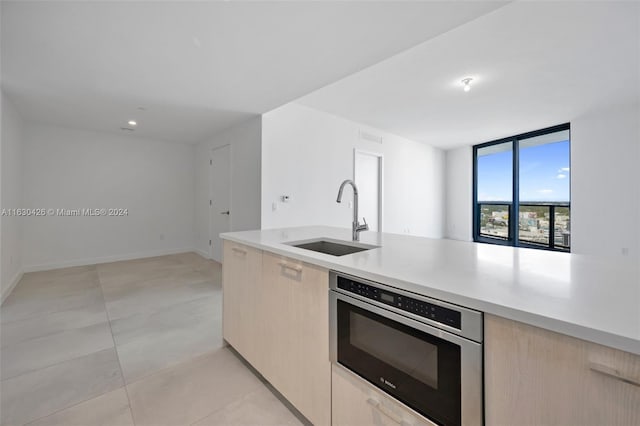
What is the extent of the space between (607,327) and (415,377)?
Result: 55 cm

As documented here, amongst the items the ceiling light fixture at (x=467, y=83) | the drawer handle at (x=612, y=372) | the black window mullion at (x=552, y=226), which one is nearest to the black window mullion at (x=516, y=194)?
the black window mullion at (x=552, y=226)

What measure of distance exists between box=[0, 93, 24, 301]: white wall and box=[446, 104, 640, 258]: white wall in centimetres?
830

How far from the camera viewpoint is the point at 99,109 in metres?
3.58

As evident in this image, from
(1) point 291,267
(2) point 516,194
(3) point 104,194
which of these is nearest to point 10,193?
(3) point 104,194

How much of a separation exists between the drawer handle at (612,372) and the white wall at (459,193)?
7.01m

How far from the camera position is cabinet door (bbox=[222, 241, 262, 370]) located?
5.49 ft

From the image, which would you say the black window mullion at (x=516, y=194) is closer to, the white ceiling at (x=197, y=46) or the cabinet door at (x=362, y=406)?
the white ceiling at (x=197, y=46)

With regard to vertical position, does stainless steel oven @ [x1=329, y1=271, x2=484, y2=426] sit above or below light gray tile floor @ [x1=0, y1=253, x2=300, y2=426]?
above

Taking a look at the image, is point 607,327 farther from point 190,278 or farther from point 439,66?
point 190,278

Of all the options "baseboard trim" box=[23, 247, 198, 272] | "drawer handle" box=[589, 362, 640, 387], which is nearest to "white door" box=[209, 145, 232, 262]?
"baseboard trim" box=[23, 247, 198, 272]

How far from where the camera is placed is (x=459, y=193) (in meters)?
7.03

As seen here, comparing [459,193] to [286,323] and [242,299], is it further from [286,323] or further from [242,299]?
[286,323]

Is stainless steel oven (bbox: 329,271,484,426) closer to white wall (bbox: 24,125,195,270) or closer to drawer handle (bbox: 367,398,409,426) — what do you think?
drawer handle (bbox: 367,398,409,426)

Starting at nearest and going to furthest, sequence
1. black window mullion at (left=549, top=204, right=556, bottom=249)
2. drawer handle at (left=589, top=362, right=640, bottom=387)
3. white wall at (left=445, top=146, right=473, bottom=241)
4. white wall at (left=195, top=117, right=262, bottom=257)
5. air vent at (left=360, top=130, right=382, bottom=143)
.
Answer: drawer handle at (left=589, top=362, right=640, bottom=387), white wall at (left=195, top=117, right=262, bottom=257), air vent at (left=360, top=130, right=382, bottom=143), black window mullion at (left=549, top=204, right=556, bottom=249), white wall at (left=445, top=146, right=473, bottom=241)
